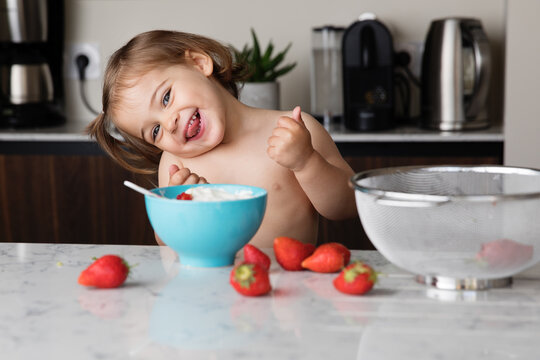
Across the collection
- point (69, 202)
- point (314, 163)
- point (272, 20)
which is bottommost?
point (69, 202)

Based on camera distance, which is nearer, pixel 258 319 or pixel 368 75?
pixel 258 319

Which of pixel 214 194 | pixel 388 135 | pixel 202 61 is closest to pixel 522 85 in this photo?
pixel 388 135

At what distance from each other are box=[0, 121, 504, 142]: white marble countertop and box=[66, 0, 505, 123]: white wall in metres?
0.40

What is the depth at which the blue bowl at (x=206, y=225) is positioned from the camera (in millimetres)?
914

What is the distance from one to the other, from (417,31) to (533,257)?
80.4 inches

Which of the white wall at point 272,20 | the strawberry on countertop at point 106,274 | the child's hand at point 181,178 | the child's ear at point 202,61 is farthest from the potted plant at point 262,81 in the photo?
the strawberry on countertop at point 106,274

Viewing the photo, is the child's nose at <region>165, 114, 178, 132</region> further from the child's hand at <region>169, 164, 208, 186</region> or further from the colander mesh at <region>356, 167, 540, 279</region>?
the colander mesh at <region>356, 167, 540, 279</region>

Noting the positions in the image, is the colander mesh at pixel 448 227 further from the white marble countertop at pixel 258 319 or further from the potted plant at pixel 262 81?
the potted plant at pixel 262 81

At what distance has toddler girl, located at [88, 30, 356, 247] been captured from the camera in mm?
1351

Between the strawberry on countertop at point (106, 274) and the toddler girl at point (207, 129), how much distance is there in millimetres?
364

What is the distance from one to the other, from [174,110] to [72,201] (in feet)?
4.51

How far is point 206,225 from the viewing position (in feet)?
3.01

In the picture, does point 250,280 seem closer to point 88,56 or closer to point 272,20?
point 272,20

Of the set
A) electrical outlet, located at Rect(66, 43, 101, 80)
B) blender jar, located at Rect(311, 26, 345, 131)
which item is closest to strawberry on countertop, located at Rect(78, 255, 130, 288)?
blender jar, located at Rect(311, 26, 345, 131)
